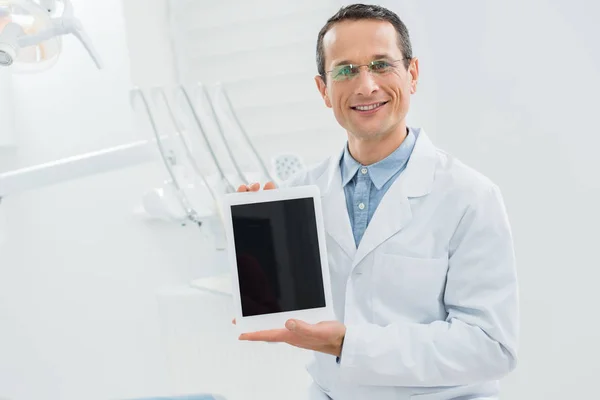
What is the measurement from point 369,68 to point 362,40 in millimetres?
47

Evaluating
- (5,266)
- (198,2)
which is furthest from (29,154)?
(198,2)

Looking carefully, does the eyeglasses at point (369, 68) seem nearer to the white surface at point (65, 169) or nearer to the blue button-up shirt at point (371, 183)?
the blue button-up shirt at point (371, 183)

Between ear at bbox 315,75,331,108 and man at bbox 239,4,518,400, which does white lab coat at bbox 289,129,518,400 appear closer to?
man at bbox 239,4,518,400

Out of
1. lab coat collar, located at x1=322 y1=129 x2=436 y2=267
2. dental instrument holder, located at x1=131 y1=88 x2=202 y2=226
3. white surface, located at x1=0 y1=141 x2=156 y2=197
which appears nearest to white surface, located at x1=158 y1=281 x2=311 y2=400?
dental instrument holder, located at x1=131 y1=88 x2=202 y2=226

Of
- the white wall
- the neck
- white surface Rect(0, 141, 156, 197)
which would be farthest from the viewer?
the white wall

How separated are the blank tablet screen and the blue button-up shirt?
14 centimetres

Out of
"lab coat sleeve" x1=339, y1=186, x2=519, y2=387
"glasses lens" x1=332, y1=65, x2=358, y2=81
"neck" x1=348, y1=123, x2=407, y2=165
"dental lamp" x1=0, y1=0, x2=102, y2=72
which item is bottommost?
"lab coat sleeve" x1=339, y1=186, x2=519, y2=387

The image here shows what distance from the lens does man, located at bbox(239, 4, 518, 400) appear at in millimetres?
1067

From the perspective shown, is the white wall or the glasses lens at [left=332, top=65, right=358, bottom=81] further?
the white wall

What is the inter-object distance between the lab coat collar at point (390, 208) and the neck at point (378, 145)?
37 mm

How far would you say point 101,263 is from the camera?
7.72 feet

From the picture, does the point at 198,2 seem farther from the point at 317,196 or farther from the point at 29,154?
the point at 317,196

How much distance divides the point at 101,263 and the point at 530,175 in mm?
1426

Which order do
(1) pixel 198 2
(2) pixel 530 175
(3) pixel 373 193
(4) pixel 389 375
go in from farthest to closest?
(1) pixel 198 2, (2) pixel 530 175, (3) pixel 373 193, (4) pixel 389 375
